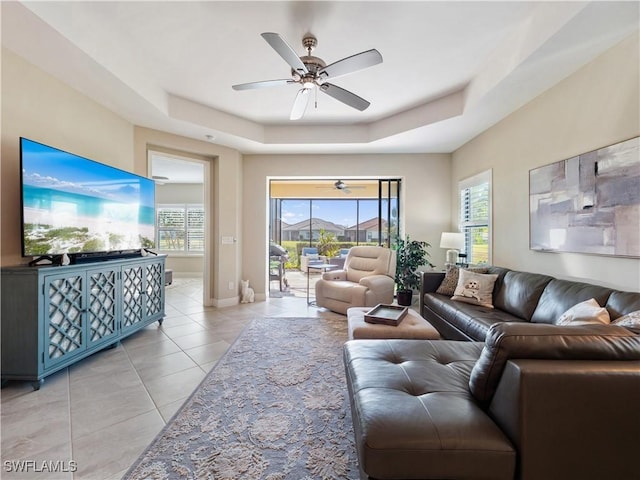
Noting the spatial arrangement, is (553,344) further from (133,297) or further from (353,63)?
(133,297)

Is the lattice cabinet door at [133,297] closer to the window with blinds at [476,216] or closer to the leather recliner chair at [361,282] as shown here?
the leather recliner chair at [361,282]

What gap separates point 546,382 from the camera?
1.02 metres

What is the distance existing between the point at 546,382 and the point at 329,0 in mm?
2663

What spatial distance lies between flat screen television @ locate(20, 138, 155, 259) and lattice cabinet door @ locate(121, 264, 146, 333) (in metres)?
0.28

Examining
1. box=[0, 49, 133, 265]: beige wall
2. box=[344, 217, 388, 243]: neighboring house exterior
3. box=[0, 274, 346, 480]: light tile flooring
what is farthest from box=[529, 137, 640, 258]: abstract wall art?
box=[344, 217, 388, 243]: neighboring house exterior

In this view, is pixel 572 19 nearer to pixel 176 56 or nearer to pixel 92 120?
pixel 176 56

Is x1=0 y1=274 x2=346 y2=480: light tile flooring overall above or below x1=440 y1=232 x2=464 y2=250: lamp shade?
below

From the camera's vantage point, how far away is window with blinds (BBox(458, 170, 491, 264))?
4.07m

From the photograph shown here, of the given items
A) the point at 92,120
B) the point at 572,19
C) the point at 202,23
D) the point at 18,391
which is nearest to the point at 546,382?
the point at 572,19

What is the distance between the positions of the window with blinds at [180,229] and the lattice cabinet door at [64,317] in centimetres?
580

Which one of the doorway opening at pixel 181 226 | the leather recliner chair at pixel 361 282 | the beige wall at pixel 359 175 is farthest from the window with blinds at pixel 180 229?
the leather recliner chair at pixel 361 282

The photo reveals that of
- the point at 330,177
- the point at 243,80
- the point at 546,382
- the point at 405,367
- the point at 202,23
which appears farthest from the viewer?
the point at 330,177

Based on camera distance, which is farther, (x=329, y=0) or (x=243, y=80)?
(x=243, y=80)

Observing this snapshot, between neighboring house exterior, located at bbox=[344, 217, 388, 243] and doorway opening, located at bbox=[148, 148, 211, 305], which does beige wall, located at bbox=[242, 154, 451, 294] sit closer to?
doorway opening, located at bbox=[148, 148, 211, 305]
